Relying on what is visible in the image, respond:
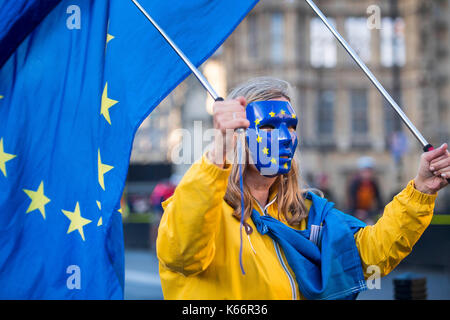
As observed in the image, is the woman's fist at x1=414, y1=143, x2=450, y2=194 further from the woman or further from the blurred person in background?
the blurred person in background

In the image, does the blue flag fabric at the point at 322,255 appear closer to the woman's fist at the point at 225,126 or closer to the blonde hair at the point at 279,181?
the blonde hair at the point at 279,181

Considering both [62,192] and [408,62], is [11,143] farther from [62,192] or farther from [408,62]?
[408,62]

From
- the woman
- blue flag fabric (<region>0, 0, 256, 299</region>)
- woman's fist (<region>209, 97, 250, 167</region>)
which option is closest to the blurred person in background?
blue flag fabric (<region>0, 0, 256, 299</region>)

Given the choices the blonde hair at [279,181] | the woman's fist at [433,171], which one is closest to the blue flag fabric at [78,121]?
the blonde hair at [279,181]

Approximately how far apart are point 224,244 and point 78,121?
3.96 feet

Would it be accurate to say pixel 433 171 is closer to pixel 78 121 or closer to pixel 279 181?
pixel 279 181

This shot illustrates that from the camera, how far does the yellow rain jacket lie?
2.29m

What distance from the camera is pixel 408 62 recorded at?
95.0 ft

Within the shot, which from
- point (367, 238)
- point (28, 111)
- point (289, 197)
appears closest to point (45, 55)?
point (28, 111)

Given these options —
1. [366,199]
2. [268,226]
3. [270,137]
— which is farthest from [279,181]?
[366,199]

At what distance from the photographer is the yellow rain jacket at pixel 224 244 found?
2.29 m

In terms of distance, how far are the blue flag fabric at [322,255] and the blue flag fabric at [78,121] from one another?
2.88 ft

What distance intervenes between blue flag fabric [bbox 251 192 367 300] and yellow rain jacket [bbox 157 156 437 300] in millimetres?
53

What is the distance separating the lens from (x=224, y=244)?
101 inches
